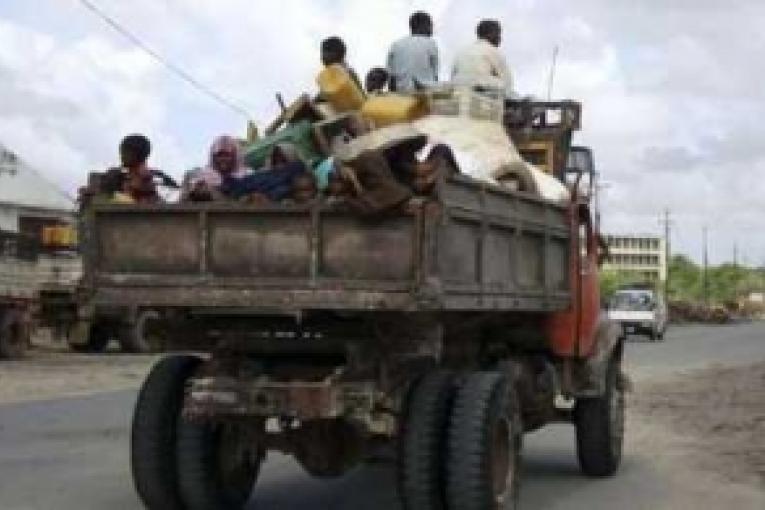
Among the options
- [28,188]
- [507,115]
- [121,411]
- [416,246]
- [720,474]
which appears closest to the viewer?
[416,246]

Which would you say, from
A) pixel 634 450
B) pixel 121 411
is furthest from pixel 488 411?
pixel 121 411

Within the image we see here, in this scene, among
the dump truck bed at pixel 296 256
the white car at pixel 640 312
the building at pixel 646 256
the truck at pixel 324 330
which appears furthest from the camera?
the building at pixel 646 256

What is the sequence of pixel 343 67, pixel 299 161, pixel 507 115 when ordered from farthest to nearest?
pixel 507 115 → pixel 343 67 → pixel 299 161

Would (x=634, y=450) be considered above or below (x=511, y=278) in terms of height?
below

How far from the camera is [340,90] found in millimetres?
9102

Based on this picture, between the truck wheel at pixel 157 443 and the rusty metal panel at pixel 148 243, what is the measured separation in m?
1.18

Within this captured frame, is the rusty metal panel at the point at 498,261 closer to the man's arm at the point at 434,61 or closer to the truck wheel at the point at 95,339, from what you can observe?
the man's arm at the point at 434,61

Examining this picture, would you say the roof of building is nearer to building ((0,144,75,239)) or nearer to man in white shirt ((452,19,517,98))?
building ((0,144,75,239))

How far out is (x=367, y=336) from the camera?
7.95m

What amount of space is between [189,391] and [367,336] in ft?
3.41

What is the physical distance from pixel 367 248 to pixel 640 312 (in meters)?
43.8

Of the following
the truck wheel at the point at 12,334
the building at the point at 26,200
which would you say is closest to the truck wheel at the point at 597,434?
the truck wheel at the point at 12,334

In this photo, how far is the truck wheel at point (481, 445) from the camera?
7695 millimetres

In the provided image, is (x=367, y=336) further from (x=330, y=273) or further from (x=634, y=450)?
(x=634, y=450)
